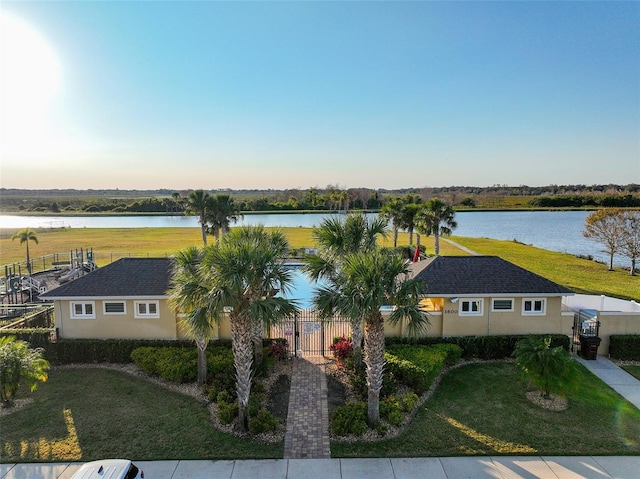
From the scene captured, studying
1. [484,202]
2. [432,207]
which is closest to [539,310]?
[432,207]

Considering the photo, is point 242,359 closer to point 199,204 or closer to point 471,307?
point 471,307

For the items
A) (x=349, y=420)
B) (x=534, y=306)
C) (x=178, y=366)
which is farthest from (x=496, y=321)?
(x=178, y=366)

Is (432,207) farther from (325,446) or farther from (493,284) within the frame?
(325,446)

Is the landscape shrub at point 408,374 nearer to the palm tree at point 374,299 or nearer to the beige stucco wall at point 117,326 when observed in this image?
the palm tree at point 374,299

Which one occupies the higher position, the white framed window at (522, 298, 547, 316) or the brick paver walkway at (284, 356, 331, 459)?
the white framed window at (522, 298, 547, 316)

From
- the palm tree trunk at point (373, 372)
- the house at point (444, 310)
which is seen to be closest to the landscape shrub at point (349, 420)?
the palm tree trunk at point (373, 372)

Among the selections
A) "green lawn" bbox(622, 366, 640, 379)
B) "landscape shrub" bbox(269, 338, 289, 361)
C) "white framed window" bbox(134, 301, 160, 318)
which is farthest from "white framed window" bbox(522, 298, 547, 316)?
"white framed window" bbox(134, 301, 160, 318)

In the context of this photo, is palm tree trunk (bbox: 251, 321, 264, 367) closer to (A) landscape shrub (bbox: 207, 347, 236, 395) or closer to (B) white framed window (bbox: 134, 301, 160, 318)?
(A) landscape shrub (bbox: 207, 347, 236, 395)
